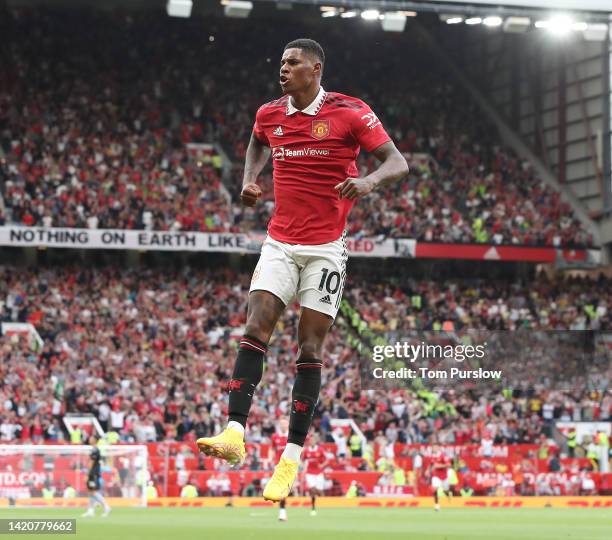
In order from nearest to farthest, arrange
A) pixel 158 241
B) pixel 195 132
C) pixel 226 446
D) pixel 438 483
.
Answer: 1. pixel 226 446
2. pixel 438 483
3. pixel 158 241
4. pixel 195 132

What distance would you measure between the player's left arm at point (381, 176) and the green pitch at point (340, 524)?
27.6 ft

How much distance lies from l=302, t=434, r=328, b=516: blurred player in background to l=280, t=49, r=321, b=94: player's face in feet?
71.6

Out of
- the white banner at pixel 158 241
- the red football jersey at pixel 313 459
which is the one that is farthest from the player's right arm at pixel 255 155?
the white banner at pixel 158 241

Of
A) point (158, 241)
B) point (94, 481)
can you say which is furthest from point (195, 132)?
point (94, 481)

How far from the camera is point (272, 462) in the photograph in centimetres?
3077

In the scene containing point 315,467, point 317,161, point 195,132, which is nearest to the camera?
point 317,161

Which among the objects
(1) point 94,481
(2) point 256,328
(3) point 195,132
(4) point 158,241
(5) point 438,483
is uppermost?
(3) point 195,132

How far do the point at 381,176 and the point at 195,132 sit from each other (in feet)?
121

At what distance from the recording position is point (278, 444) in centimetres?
2811

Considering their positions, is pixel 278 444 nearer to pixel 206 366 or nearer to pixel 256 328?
pixel 206 366

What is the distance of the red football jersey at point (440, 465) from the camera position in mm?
32000

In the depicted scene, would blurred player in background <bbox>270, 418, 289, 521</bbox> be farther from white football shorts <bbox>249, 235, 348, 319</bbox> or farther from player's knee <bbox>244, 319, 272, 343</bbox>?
player's knee <bbox>244, 319, 272, 343</bbox>

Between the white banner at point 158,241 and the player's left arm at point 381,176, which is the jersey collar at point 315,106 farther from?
the white banner at point 158,241

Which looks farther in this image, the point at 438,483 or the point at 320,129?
the point at 438,483
